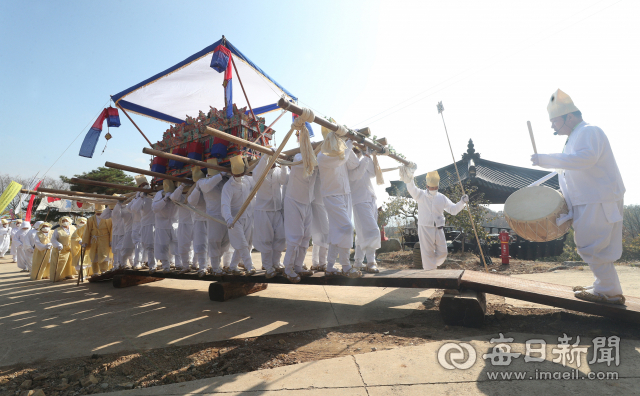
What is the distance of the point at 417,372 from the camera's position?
2.43 metres

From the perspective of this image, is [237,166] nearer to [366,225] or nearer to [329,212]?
[329,212]

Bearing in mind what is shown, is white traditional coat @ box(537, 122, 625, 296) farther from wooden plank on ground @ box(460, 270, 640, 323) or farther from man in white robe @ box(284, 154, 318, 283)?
man in white robe @ box(284, 154, 318, 283)

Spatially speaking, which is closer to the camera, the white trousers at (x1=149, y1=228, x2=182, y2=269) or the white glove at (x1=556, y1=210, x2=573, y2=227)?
the white glove at (x1=556, y1=210, x2=573, y2=227)

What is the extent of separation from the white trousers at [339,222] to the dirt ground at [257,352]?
103cm

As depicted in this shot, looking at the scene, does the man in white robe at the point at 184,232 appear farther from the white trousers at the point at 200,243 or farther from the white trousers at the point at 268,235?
the white trousers at the point at 268,235

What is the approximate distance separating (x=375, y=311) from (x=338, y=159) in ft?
6.98

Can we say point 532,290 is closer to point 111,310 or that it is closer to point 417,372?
point 417,372

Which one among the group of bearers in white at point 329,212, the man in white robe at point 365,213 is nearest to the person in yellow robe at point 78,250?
the group of bearers in white at point 329,212

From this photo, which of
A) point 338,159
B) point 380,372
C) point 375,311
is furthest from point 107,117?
point 380,372

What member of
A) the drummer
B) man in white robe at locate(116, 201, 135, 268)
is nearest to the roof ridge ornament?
the drummer

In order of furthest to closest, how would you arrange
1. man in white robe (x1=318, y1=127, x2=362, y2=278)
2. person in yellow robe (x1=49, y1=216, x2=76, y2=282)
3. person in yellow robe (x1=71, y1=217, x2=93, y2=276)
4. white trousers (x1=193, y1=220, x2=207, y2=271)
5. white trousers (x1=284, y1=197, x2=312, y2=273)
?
person in yellow robe (x1=71, y1=217, x2=93, y2=276) < person in yellow robe (x1=49, y1=216, x2=76, y2=282) < white trousers (x1=193, y1=220, x2=207, y2=271) < white trousers (x1=284, y1=197, x2=312, y2=273) < man in white robe (x1=318, y1=127, x2=362, y2=278)

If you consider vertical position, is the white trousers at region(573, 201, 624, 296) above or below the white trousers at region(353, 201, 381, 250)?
below

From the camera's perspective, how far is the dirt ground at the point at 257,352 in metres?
2.68

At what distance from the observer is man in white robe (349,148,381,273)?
14.3ft
